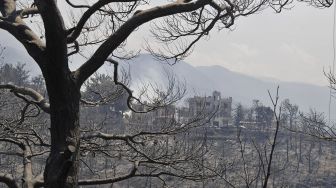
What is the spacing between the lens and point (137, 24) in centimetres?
433

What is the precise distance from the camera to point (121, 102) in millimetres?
63281

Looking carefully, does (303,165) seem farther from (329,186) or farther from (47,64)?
(47,64)

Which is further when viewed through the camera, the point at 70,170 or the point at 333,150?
the point at 333,150

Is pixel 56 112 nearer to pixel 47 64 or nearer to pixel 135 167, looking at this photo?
pixel 47 64

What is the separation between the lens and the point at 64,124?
13.2 feet

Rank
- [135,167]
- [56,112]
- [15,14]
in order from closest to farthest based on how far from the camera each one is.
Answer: [56,112], [15,14], [135,167]

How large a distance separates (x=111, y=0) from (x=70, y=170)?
5.06 feet

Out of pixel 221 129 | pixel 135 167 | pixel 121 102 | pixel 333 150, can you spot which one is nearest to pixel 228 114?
pixel 221 129

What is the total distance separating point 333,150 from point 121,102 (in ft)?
119

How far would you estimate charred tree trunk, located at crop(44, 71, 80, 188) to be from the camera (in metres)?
3.86

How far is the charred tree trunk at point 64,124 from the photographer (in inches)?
152

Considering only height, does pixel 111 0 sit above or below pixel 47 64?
above

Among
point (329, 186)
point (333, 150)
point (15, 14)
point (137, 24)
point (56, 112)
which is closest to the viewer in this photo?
point (56, 112)

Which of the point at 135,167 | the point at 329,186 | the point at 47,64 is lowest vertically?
the point at 329,186
